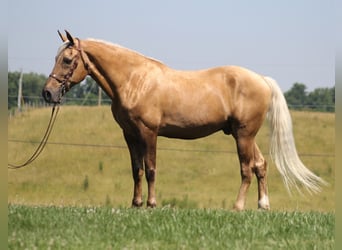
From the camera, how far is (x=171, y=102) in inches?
345

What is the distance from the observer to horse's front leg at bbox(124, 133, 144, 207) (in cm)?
895

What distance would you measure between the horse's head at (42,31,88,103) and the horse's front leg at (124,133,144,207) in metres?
1.19

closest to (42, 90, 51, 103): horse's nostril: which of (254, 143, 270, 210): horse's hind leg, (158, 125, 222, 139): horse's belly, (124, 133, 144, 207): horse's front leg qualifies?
(124, 133, 144, 207): horse's front leg

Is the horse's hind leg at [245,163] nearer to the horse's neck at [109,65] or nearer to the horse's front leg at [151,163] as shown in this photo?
the horse's front leg at [151,163]

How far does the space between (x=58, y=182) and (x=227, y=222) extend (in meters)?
18.4

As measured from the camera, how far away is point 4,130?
13.9 ft

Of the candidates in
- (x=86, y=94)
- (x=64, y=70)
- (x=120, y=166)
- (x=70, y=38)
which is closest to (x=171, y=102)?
(x=64, y=70)

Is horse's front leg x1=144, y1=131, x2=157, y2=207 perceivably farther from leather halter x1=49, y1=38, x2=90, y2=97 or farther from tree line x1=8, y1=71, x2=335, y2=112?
tree line x1=8, y1=71, x2=335, y2=112

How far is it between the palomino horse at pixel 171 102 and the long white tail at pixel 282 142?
0.05ft

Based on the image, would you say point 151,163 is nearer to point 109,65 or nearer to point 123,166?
point 109,65

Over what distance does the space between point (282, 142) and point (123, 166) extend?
16422mm

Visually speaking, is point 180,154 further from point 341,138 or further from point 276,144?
point 341,138

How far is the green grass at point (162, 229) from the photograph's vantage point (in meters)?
6.03

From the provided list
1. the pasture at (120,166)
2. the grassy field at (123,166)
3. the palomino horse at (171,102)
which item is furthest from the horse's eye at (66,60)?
the grassy field at (123,166)
